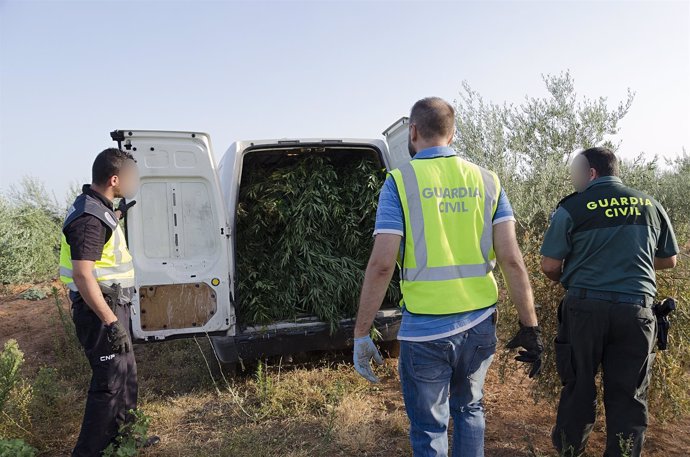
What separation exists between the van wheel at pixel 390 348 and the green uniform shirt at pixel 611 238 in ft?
7.60

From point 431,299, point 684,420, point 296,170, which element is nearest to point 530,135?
point 296,170

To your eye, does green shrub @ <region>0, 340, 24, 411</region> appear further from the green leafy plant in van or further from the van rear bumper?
the green leafy plant in van

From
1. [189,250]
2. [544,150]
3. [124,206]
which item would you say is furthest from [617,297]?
[544,150]

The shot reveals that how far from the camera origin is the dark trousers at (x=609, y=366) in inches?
103

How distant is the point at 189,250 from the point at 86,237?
47.4 inches

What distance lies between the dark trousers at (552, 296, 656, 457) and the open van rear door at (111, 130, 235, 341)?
258 centimetres

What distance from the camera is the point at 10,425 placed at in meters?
3.30

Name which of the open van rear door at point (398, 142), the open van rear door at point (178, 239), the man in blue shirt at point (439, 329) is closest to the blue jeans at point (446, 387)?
the man in blue shirt at point (439, 329)

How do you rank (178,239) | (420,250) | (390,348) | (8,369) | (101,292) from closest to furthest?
(420,250) → (101,292) → (8,369) → (178,239) → (390,348)

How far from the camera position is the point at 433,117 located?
2.20 meters

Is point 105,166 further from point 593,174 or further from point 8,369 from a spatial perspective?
point 593,174

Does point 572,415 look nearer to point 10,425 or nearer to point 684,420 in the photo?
point 684,420

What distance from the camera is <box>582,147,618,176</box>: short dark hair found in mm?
2801

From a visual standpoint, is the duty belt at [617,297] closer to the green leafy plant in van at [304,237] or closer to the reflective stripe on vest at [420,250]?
the reflective stripe on vest at [420,250]
